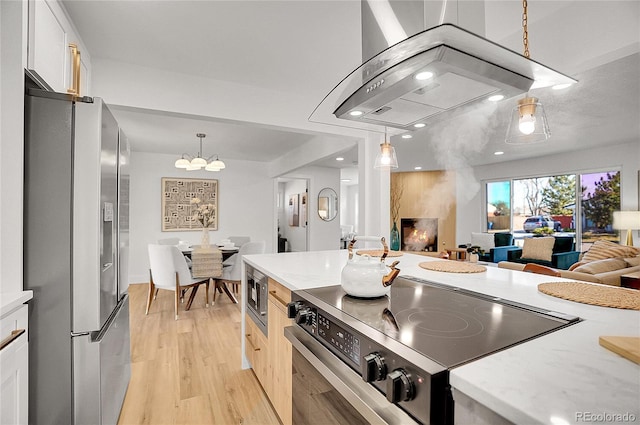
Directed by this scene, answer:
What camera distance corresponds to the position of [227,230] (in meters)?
6.40

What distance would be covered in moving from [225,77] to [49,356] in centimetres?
233

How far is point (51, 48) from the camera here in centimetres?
157

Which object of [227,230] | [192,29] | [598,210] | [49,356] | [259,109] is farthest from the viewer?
[227,230]

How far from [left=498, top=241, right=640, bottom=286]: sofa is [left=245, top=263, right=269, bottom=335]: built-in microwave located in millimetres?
2387

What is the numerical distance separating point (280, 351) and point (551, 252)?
580 centimetres

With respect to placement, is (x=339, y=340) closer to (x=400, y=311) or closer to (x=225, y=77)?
(x=400, y=311)

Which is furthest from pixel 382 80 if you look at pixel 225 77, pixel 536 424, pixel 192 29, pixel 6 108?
pixel 225 77

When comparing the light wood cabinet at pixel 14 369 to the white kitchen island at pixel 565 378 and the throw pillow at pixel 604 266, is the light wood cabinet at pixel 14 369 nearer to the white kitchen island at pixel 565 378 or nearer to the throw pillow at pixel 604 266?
the white kitchen island at pixel 565 378

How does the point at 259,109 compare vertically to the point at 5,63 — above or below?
above

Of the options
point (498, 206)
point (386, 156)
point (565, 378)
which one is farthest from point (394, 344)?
point (498, 206)

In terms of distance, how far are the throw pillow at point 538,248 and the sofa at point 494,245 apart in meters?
0.37

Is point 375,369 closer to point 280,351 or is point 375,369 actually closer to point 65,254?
point 280,351

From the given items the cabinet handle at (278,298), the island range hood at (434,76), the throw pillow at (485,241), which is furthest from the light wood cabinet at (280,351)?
the throw pillow at (485,241)

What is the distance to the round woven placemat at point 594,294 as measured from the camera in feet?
3.48
